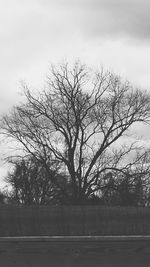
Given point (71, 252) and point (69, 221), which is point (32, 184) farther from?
point (71, 252)

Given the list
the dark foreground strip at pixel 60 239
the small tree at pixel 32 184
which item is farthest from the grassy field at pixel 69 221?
the small tree at pixel 32 184

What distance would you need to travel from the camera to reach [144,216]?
14625mm

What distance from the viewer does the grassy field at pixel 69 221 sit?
12.8 m

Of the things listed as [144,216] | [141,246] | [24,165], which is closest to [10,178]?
[24,165]

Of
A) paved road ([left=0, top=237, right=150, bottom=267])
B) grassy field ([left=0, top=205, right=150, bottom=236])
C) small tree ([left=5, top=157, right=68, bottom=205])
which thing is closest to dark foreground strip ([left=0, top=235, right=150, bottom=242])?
paved road ([left=0, top=237, right=150, bottom=267])

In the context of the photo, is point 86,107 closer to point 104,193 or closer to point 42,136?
point 42,136

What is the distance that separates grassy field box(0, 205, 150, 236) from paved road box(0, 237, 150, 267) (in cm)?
486

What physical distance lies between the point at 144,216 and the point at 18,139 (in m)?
30.5

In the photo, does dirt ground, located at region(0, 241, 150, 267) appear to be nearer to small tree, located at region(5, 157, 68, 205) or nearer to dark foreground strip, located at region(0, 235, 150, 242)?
dark foreground strip, located at region(0, 235, 150, 242)

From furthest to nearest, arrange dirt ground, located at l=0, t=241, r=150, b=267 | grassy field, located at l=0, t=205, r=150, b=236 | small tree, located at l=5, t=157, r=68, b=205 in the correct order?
small tree, located at l=5, t=157, r=68, b=205 → grassy field, located at l=0, t=205, r=150, b=236 → dirt ground, located at l=0, t=241, r=150, b=267

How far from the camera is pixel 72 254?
7.60m

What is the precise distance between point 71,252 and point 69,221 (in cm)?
547

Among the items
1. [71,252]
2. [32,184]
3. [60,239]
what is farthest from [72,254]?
[32,184]

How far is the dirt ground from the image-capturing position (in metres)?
7.48
